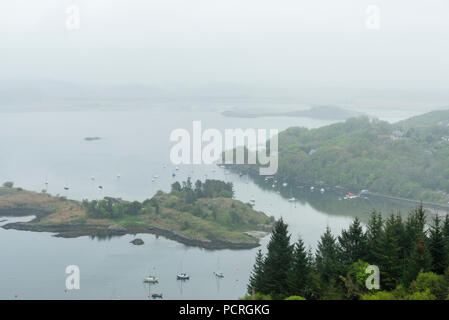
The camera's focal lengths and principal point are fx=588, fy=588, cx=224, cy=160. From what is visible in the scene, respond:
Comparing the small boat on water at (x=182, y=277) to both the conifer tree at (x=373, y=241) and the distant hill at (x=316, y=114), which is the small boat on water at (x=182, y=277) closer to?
the conifer tree at (x=373, y=241)

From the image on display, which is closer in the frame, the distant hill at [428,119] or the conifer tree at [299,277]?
the conifer tree at [299,277]

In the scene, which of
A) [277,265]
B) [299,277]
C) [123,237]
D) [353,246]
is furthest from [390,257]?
[123,237]

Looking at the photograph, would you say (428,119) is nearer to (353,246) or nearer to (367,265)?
(353,246)

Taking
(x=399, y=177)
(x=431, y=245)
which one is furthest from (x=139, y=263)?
(x=399, y=177)

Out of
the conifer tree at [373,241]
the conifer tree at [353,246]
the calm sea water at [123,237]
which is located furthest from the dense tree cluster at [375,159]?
the conifer tree at [353,246]

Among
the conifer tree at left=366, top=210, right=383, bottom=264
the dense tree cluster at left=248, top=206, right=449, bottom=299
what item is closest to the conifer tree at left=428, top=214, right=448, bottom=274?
the dense tree cluster at left=248, top=206, right=449, bottom=299

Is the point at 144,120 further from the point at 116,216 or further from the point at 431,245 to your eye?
the point at 431,245
